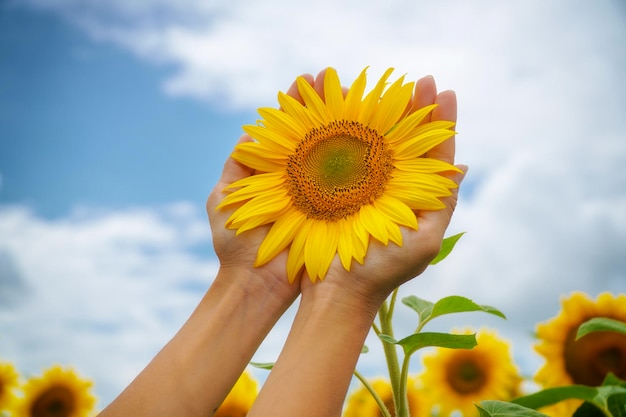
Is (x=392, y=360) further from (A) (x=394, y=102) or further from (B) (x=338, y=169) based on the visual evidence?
(A) (x=394, y=102)

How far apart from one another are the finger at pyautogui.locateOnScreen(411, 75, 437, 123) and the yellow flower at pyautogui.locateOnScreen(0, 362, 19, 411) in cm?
442

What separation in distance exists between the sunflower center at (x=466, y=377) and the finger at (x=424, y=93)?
248 centimetres

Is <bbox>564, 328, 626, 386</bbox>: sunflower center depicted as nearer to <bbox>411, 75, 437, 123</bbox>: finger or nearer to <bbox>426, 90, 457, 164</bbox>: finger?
<bbox>426, 90, 457, 164</bbox>: finger

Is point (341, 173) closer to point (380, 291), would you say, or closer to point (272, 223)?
point (272, 223)

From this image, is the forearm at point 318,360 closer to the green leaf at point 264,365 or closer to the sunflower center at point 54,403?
the green leaf at point 264,365

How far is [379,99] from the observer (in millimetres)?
2545

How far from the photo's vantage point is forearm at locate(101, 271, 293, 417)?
236 centimetres

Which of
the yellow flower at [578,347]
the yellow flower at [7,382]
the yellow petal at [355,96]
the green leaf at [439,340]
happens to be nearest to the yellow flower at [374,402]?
the yellow flower at [578,347]

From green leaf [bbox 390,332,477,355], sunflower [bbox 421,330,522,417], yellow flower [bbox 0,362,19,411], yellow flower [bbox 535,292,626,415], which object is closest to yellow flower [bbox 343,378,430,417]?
sunflower [bbox 421,330,522,417]

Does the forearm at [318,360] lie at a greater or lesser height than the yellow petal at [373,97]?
lesser

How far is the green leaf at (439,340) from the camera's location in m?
2.09

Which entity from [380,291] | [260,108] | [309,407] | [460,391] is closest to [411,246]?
[380,291]

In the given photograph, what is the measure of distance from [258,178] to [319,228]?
0.35 m

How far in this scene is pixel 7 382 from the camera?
17.8ft
